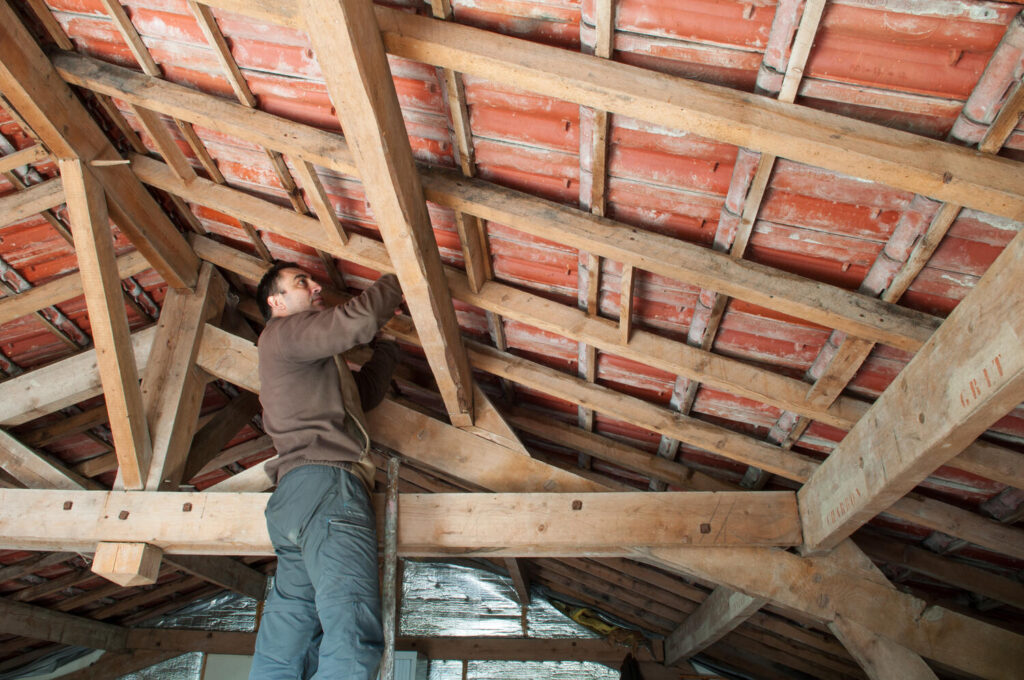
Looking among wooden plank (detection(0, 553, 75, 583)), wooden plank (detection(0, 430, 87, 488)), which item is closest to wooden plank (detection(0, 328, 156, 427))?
wooden plank (detection(0, 430, 87, 488))

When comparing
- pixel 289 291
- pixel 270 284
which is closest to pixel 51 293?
pixel 270 284

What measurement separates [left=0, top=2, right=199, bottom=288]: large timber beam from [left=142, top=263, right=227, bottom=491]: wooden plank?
0.11 metres

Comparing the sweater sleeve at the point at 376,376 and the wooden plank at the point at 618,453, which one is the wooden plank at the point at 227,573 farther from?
the wooden plank at the point at 618,453

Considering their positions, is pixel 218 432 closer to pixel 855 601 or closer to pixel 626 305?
pixel 626 305

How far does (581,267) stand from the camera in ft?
9.53

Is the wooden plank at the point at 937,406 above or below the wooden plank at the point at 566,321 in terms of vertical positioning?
below

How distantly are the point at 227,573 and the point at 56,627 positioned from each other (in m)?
1.42

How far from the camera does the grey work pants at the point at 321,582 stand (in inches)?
97.9

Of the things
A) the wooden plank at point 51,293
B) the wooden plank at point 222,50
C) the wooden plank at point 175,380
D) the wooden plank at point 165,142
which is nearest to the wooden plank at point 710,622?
the wooden plank at point 175,380

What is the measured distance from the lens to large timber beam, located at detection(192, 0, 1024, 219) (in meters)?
1.76

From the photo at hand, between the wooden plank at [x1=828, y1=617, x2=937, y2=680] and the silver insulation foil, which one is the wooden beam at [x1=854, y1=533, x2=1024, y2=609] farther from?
the silver insulation foil

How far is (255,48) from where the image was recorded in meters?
2.57

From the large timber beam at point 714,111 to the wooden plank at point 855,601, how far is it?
73.0 inches

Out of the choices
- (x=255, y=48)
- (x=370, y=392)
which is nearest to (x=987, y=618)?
(x=370, y=392)
